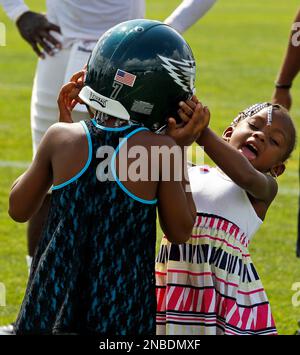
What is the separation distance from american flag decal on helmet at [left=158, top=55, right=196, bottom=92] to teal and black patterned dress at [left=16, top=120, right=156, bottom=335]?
22 centimetres

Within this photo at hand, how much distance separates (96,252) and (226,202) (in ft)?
2.34

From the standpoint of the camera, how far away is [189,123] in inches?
136

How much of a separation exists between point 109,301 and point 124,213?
306 millimetres

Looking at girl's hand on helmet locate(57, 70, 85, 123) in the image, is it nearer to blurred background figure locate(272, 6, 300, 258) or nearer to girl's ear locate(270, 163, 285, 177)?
girl's ear locate(270, 163, 285, 177)

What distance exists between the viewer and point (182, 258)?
389 centimetres

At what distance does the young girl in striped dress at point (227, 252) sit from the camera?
12.6 ft

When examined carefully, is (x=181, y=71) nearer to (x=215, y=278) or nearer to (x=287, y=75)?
(x=215, y=278)

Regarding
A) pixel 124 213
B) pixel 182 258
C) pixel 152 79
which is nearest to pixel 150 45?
pixel 152 79

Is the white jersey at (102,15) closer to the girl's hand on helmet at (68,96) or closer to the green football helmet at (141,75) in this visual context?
the girl's hand on helmet at (68,96)

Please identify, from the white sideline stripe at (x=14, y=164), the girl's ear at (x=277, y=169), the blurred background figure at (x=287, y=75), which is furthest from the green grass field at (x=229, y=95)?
the girl's ear at (x=277, y=169)

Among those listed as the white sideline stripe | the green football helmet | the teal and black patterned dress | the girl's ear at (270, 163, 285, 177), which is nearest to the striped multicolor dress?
the girl's ear at (270, 163, 285, 177)

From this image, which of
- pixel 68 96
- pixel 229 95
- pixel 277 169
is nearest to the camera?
pixel 68 96

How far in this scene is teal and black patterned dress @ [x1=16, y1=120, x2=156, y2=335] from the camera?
3.44 metres

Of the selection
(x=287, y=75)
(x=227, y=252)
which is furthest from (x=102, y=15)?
(x=227, y=252)
